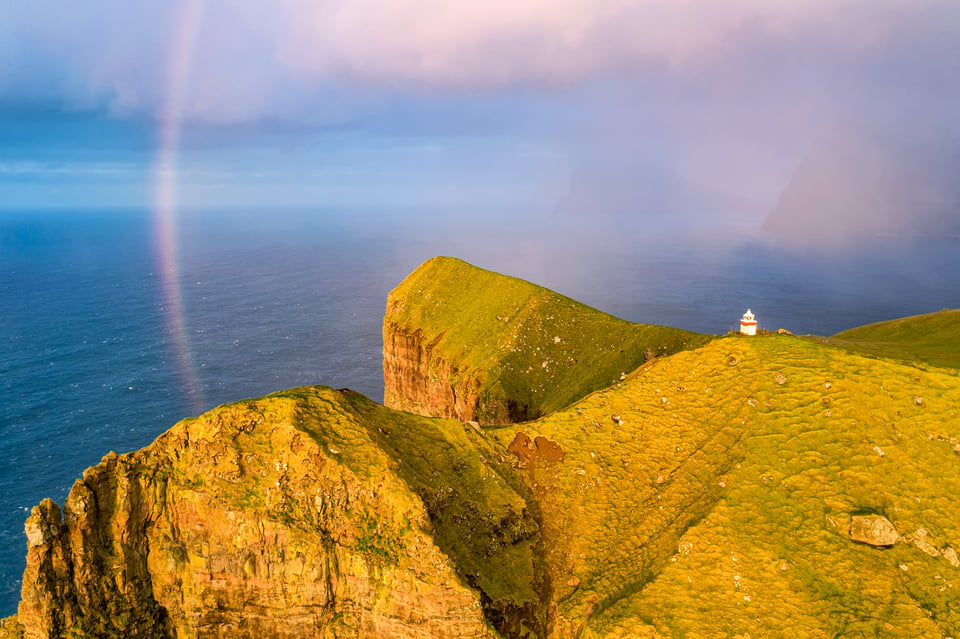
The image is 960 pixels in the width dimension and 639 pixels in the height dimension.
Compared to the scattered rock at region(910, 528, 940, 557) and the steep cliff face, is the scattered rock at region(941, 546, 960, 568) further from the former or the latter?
the steep cliff face

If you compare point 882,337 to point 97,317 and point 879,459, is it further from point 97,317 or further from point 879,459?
point 97,317

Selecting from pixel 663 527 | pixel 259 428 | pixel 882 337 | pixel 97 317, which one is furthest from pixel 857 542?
pixel 97 317

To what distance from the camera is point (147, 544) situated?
27.3 meters

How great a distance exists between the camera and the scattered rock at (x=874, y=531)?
27.2 meters

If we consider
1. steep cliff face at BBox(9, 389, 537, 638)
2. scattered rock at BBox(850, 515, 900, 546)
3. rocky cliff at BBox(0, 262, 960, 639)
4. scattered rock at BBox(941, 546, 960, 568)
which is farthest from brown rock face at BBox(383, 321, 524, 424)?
scattered rock at BBox(941, 546, 960, 568)

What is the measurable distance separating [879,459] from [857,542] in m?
5.32

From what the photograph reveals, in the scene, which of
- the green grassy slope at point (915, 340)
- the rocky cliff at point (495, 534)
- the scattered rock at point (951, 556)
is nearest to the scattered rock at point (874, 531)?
the rocky cliff at point (495, 534)

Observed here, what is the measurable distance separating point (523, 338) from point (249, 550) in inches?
1786

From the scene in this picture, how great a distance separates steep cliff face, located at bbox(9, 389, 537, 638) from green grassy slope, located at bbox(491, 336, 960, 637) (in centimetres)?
603

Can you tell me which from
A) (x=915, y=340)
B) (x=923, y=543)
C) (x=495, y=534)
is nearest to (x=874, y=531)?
(x=923, y=543)

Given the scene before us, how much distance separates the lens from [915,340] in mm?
66812

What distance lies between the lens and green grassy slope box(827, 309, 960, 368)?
2088 inches

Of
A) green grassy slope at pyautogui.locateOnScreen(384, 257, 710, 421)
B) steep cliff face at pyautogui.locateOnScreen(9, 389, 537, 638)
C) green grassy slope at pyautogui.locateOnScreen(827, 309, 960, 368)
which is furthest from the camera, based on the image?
green grassy slope at pyautogui.locateOnScreen(384, 257, 710, 421)

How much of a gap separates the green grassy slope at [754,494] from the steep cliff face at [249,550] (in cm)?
603
